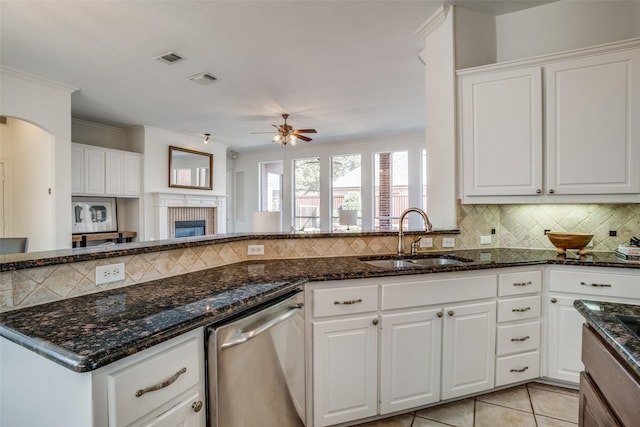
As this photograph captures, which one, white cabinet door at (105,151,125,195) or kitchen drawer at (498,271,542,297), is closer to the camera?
kitchen drawer at (498,271,542,297)

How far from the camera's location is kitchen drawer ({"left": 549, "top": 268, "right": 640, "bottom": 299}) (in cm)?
193

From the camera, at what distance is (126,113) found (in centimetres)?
497

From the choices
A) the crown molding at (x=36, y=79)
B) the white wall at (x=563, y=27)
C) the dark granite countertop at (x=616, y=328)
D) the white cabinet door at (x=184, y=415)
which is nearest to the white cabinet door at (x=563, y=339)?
the dark granite countertop at (x=616, y=328)

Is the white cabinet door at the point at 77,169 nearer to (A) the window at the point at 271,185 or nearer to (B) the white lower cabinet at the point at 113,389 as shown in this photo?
(A) the window at the point at 271,185

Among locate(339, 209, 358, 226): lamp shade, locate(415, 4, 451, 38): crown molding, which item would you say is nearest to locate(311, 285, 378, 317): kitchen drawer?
locate(415, 4, 451, 38): crown molding

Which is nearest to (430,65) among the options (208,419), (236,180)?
(208,419)

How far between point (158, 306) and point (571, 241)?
2.68 meters

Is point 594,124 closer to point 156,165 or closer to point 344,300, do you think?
point 344,300

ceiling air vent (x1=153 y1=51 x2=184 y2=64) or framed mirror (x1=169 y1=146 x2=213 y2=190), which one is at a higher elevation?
ceiling air vent (x1=153 y1=51 x2=184 y2=64)

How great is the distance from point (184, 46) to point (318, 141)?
4404mm

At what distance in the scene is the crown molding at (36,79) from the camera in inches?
134

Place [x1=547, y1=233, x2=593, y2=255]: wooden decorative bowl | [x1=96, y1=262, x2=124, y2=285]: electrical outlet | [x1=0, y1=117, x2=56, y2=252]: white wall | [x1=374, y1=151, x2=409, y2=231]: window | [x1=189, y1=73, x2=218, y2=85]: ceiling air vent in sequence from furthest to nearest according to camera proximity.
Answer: [x1=374, y1=151, x2=409, y2=231]: window, [x1=0, y1=117, x2=56, y2=252]: white wall, [x1=189, y1=73, x2=218, y2=85]: ceiling air vent, [x1=547, y1=233, x2=593, y2=255]: wooden decorative bowl, [x1=96, y1=262, x2=124, y2=285]: electrical outlet

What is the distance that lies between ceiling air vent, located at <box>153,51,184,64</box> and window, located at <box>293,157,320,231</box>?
4.58 meters

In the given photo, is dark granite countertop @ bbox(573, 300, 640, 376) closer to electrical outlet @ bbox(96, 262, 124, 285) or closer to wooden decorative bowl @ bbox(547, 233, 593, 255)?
wooden decorative bowl @ bbox(547, 233, 593, 255)
